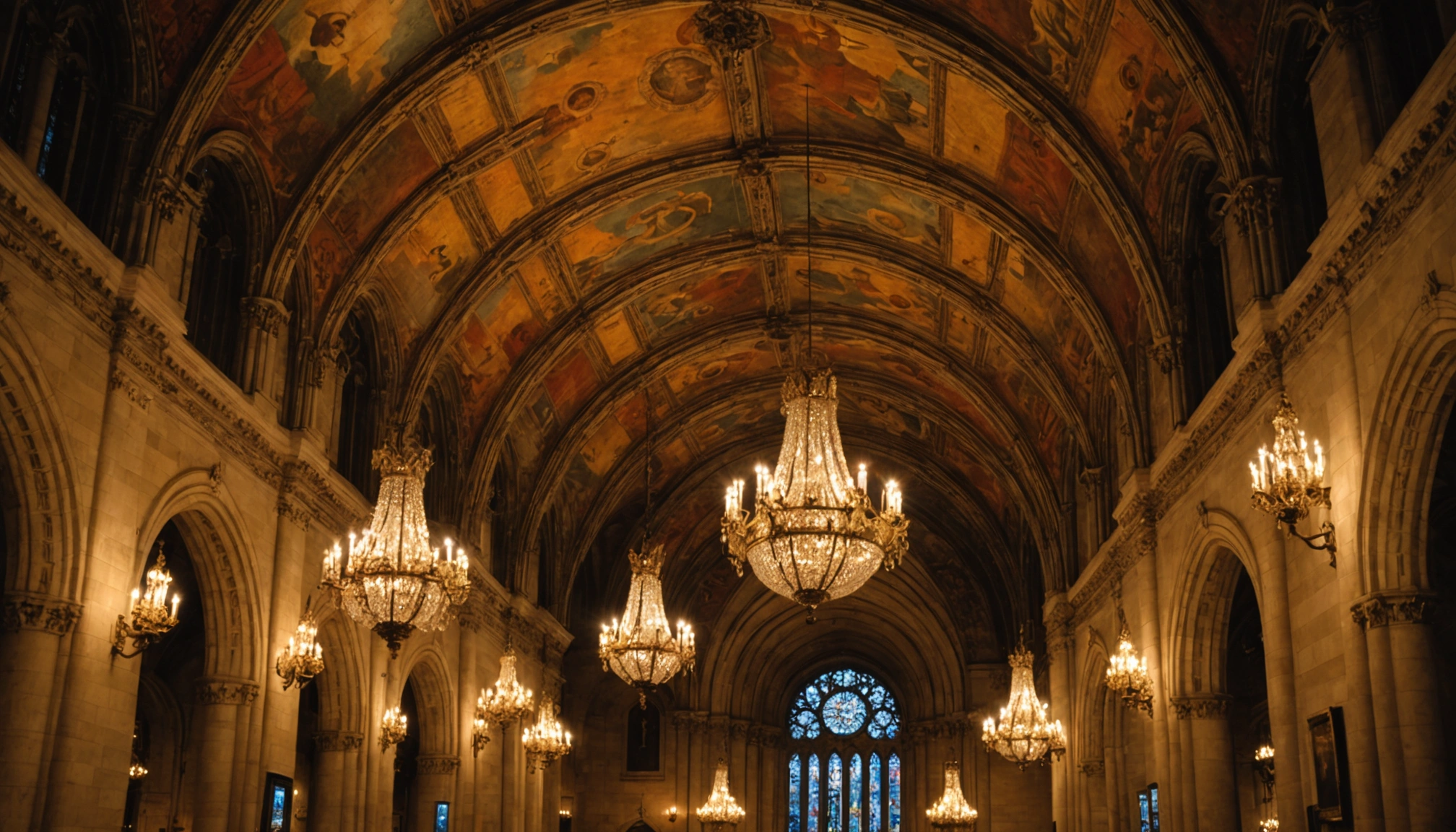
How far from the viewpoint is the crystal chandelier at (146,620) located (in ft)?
41.7

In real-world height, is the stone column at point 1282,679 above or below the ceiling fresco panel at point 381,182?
below

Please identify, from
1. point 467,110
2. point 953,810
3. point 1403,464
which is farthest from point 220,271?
point 953,810

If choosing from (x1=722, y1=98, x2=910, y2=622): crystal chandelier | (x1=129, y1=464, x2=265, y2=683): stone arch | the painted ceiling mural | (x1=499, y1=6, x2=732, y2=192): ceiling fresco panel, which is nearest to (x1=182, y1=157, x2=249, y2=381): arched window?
the painted ceiling mural

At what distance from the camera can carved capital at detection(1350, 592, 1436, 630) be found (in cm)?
1043

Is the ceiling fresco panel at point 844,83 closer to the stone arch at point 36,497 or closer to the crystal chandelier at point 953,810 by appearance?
the stone arch at point 36,497

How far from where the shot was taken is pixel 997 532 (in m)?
31.7

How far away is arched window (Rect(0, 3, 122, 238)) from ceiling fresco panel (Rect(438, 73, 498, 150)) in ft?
15.5

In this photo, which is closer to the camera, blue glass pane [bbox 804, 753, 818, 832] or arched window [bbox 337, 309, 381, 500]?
arched window [bbox 337, 309, 381, 500]

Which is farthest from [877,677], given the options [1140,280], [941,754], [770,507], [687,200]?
[770,507]

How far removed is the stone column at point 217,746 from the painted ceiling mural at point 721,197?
5.39m

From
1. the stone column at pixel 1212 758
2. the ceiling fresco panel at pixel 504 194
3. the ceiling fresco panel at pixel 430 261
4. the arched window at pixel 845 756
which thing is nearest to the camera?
the stone column at pixel 1212 758

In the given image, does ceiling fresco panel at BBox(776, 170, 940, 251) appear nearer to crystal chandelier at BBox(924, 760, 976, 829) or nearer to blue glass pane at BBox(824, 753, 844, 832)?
crystal chandelier at BBox(924, 760, 976, 829)

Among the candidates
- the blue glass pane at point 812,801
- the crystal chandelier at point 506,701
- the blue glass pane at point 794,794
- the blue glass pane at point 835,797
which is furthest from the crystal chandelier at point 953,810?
the blue glass pane at point 794,794

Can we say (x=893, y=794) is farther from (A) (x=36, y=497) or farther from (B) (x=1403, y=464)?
(A) (x=36, y=497)
